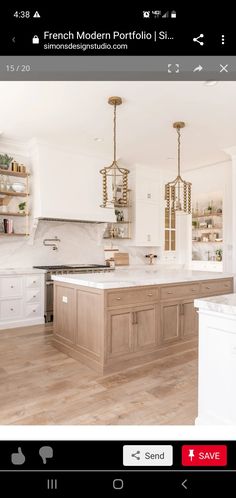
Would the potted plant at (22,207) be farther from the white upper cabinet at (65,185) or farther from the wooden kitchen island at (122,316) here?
the wooden kitchen island at (122,316)

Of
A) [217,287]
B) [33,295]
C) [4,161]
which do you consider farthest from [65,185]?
[217,287]

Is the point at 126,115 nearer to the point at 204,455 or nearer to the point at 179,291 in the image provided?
the point at 179,291

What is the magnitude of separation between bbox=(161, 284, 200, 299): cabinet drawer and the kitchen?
0.02 m

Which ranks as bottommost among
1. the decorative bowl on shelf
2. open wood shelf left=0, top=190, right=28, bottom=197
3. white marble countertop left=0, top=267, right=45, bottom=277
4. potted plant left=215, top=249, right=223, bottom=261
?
white marble countertop left=0, top=267, right=45, bottom=277

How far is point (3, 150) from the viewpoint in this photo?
4574mm

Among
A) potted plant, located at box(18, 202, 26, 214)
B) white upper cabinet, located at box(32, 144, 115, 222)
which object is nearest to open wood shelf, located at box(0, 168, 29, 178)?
white upper cabinet, located at box(32, 144, 115, 222)

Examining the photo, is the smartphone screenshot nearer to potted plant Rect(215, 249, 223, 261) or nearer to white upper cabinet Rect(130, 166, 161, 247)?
white upper cabinet Rect(130, 166, 161, 247)

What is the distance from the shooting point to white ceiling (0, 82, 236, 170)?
2.94 metres

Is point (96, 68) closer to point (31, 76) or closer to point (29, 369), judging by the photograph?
point (31, 76)

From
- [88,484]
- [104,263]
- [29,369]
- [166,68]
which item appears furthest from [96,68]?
[104,263]

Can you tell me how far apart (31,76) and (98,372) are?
8.11ft

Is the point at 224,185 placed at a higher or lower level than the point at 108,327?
higher

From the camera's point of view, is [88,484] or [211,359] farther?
[211,359]

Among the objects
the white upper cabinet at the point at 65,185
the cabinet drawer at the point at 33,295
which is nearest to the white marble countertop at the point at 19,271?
the cabinet drawer at the point at 33,295
